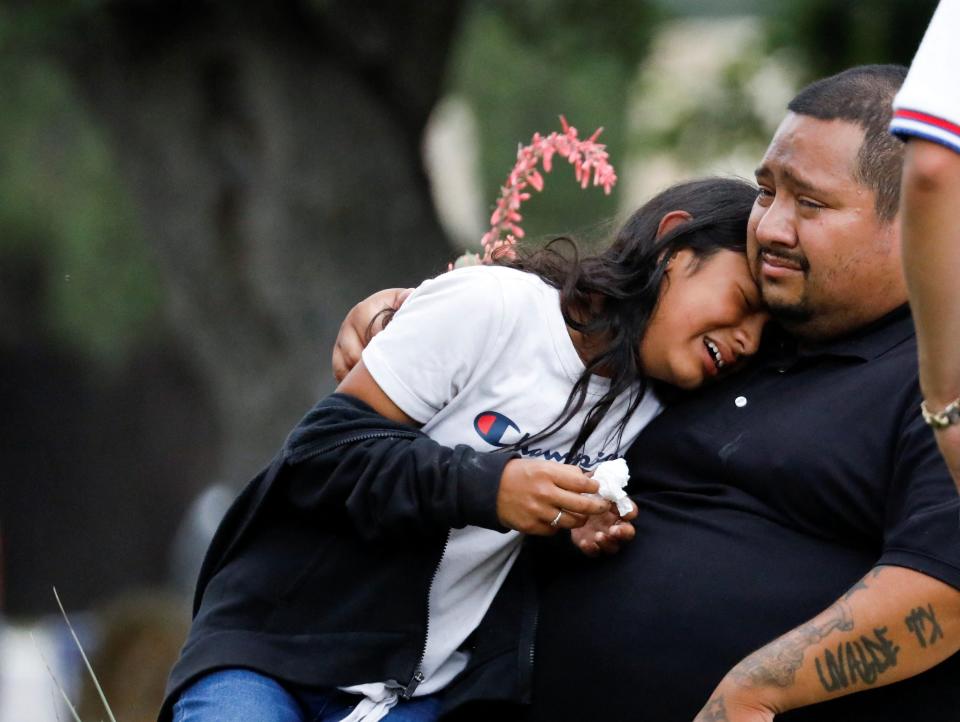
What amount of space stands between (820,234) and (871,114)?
0.23 meters

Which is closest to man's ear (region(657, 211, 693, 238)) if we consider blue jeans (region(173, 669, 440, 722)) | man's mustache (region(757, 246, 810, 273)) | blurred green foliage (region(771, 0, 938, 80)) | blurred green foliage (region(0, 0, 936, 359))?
man's mustache (region(757, 246, 810, 273))

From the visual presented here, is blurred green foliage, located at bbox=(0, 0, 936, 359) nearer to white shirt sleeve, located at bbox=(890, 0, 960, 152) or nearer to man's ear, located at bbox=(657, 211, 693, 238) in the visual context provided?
man's ear, located at bbox=(657, 211, 693, 238)

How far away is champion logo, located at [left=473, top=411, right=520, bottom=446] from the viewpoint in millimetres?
2643

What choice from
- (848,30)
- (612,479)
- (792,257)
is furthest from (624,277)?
(848,30)

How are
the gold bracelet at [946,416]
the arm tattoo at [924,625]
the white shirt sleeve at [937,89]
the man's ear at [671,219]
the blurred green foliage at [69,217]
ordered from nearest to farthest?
1. the white shirt sleeve at [937,89]
2. the gold bracelet at [946,416]
3. the arm tattoo at [924,625]
4. the man's ear at [671,219]
5. the blurred green foliage at [69,217]

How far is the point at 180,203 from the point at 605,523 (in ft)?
21.1

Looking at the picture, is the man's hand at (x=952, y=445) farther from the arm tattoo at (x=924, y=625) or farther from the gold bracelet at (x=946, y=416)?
the arm tattoo at (x=924, y=625)

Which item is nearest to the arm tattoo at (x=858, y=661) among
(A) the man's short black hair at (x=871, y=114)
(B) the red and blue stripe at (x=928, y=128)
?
(A) the man's short black hair at (x=871, y=114)

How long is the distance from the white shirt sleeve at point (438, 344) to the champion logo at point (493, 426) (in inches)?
2.8

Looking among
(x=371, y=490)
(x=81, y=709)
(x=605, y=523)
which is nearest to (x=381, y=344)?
(x=371, y=490)

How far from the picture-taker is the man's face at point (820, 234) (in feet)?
8.39

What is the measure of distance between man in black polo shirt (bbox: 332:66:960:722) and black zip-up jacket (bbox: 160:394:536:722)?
10cm

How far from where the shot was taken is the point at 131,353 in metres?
12.4

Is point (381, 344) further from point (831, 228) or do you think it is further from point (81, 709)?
point (81, 709)
